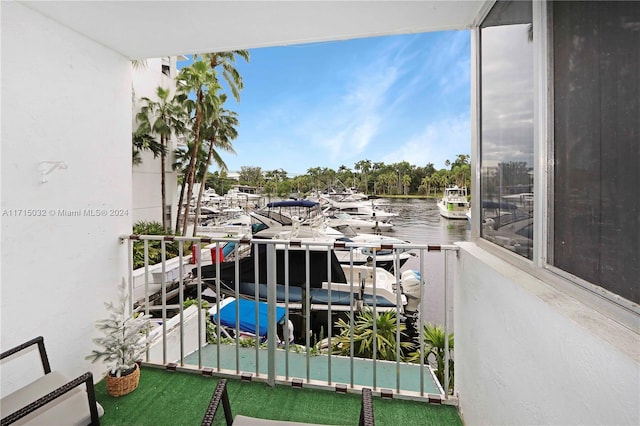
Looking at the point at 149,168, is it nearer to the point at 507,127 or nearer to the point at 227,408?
the point at 227,408

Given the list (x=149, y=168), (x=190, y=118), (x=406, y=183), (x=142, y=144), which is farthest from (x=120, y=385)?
(x=190, y=118)

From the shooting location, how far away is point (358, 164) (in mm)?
7547

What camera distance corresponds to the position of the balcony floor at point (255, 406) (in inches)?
69.0

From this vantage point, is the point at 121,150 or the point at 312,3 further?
the point at 121,150

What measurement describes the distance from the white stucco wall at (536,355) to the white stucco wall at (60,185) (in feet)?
7.65

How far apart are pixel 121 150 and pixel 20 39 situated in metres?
0.79

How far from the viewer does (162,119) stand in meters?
9.51

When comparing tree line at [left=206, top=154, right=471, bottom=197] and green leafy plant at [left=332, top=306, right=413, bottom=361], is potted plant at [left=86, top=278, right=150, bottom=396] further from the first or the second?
tree line at [left=206, top=154, right=471, bottom=197]

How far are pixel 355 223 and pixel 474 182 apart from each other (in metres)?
6.48

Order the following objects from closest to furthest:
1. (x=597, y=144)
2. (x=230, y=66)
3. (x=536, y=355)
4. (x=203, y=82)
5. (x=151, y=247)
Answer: (x=597, y=144), (x=536, y=355), (x=151, y=247), (x=203, y=82), (x=230, y=66)

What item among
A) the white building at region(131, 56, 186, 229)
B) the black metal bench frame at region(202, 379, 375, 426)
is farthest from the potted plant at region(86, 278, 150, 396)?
the white building at region(131, 56, 186, 229)

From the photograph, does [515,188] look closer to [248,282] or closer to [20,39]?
[20,39]

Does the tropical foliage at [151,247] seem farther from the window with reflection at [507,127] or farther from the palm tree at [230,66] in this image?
the palm tree at [230,66]

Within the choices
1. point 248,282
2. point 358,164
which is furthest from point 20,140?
point 358,164
